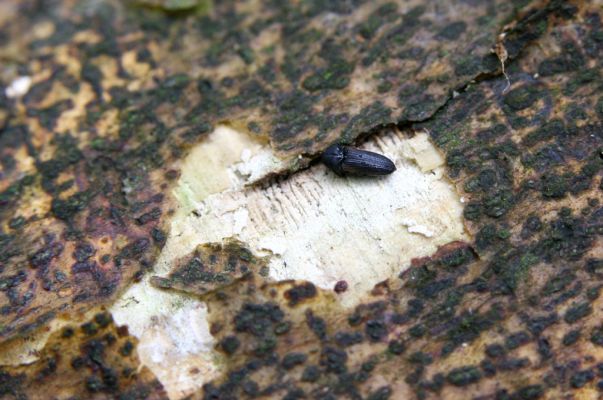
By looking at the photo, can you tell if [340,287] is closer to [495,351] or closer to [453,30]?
[495,351]

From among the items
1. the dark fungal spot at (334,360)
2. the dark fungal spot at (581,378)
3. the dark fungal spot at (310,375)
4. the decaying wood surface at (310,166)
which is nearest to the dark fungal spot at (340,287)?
the decaying wood surface at (310,166)

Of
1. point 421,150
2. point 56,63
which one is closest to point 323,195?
point 421,150

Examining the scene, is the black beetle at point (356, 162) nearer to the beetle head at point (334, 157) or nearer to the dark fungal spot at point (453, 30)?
the beetle head at point (334, 157)

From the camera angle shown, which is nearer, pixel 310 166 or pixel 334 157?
pixel 334 157

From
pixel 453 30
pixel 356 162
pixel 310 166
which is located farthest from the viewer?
pixel 453 30

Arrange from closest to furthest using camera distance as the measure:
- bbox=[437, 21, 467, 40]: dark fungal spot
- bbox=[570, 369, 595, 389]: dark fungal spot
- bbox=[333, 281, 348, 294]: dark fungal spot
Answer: bbox=[570, 369, 595, 389]: dark fungal spot, bbox=[333, 281, 348, 294]: dark fungal spot, bbox=[437, 21, 467, 40]: dark fungal spot

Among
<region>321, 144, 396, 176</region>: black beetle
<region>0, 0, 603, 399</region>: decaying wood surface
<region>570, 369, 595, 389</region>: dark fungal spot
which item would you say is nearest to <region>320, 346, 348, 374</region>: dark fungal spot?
<region>0, 0, 603, 399</region>: decaying wood surface

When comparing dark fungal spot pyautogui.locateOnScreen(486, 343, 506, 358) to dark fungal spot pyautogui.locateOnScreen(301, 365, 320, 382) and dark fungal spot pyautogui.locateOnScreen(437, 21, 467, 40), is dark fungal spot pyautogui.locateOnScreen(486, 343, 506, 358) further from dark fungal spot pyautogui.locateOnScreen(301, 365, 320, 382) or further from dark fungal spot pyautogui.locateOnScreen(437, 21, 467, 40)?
dark fungal spot pyautogui.locateOnScreen(437, 21, 467, 40)

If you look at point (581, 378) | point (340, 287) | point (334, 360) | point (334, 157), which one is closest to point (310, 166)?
point (334, 157)
